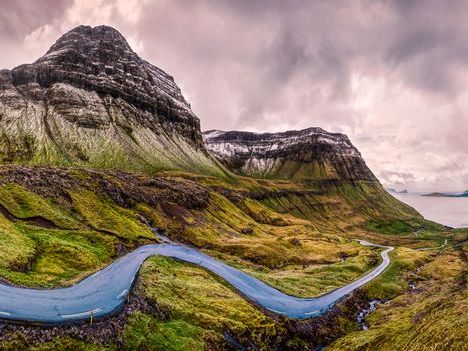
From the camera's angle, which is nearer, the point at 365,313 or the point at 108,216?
the point at 365,313

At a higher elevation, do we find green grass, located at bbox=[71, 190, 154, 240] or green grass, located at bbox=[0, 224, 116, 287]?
green grass, located at bbox=[71, 190, 154, 240]

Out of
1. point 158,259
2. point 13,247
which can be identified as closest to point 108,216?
point 158,259

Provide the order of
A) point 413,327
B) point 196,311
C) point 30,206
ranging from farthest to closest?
point 30,206, point 413,327, point 196,311

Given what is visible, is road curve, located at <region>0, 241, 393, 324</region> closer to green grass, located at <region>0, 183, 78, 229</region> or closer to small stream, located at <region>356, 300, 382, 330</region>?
small stream, located at <region>356, 300, 382, 330</region>

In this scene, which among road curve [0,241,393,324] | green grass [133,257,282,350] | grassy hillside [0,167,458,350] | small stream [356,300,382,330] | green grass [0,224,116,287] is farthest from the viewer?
small stream [356,300,382,330]

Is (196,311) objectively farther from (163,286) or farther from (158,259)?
(158,259)

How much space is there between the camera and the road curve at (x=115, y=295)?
124 feet

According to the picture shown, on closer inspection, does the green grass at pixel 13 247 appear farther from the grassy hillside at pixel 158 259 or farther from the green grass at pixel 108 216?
the green grass at pixel 108 216

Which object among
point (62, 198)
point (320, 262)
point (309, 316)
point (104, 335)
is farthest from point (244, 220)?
point (104, 335)

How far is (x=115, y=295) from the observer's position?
4744 centimetres

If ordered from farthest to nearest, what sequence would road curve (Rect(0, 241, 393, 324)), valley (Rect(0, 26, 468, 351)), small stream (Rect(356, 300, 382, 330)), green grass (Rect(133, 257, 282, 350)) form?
small stream (Rect(356, 300, 382, 330)), green grass (Rect(133, 257, 282, 350)), valley (Rect(0, 26, 468, 351)), road curve (Rect(0, 241, 393, 324))

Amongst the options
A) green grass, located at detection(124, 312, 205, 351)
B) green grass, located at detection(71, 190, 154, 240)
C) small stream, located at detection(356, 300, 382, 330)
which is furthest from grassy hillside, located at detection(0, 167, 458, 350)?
small stream, located at detection(356, 300, 382, 330)

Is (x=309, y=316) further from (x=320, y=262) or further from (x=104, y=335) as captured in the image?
(x=320, y=262)

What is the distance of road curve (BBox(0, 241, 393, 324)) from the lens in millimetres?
37684
